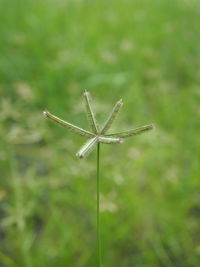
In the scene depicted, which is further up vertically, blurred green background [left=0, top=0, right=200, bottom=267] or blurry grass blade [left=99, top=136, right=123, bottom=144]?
blurred green background [left=0, top=0, right=200, bottom=267]

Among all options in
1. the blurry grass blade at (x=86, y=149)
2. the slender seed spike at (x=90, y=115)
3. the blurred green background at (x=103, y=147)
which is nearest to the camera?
the blurry grass blade at (x=86, y=149)

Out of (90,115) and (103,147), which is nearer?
(90,115)

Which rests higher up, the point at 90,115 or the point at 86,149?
the point at 90,115

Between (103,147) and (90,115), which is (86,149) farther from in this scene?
(103,147)

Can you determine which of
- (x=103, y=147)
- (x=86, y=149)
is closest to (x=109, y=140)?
(x=86, y=149)

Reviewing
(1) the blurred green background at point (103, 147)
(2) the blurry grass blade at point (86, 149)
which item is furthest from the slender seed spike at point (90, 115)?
(1) the blurred green background at point (103, 147)

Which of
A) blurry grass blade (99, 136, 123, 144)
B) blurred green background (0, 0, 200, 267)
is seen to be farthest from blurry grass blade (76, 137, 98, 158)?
blurred green background (0, 0, 200, 267)

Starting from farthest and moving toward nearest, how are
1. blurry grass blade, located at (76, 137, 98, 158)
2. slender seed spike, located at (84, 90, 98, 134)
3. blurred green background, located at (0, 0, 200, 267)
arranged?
blurred green background, located at (0, 0, 200, 267)
slender seed spike, located at (84, 90, 98, 134)
blurry grass blade, located at (76, 137, 98, 158)

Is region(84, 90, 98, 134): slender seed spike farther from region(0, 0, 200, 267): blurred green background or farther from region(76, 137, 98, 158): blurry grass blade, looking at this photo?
region(0, 0, 200, 267): blurred green background

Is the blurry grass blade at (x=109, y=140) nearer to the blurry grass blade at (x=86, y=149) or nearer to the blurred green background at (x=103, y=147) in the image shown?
the blurry grass blade at (x=86, y=149)
